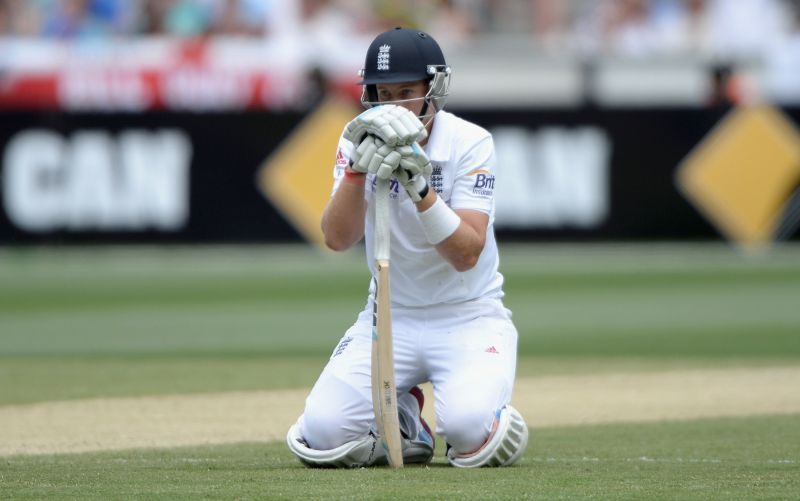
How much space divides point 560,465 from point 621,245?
11747 mm

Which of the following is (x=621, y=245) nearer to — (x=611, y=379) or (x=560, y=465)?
(x=611, y=379)

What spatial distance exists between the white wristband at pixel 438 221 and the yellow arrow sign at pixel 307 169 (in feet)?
37.6

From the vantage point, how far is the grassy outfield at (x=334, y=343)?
5301 mm

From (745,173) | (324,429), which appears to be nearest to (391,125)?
(324,429)

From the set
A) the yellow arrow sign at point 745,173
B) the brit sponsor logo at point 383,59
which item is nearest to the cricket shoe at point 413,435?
the brit sponsor logo at point 383,59

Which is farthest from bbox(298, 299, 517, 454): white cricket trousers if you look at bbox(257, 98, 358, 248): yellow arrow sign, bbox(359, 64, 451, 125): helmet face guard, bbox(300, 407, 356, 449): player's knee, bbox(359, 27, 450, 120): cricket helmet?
bbox(257, 98, 358, 248): yellow arrow sign

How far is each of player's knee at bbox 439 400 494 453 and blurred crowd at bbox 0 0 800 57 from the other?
48.4ft

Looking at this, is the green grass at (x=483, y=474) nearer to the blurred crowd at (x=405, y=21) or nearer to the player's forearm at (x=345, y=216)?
the player's forearm at (x=345, y=216)

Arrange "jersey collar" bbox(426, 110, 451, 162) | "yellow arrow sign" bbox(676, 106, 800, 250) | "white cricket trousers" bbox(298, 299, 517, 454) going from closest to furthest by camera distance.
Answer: "white cricket trousers" bbox(298, 299, 517, 454) < "jersey collar" bbox(426, 110, 451, 162) < "yellow arrow sign" bbox(676, 106, 800, 250)

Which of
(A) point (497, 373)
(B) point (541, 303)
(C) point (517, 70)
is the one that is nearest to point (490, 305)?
(A) point (497, 373)

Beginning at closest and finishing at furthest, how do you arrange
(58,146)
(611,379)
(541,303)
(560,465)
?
1. (560,465)
2. (611,379)
3. (541,303)
4. (58,146)

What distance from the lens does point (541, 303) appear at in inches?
520

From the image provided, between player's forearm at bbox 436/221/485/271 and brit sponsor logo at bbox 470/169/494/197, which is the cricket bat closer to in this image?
player's forearm at bbox 436/221/485/271

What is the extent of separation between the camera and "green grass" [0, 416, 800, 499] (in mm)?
4965
